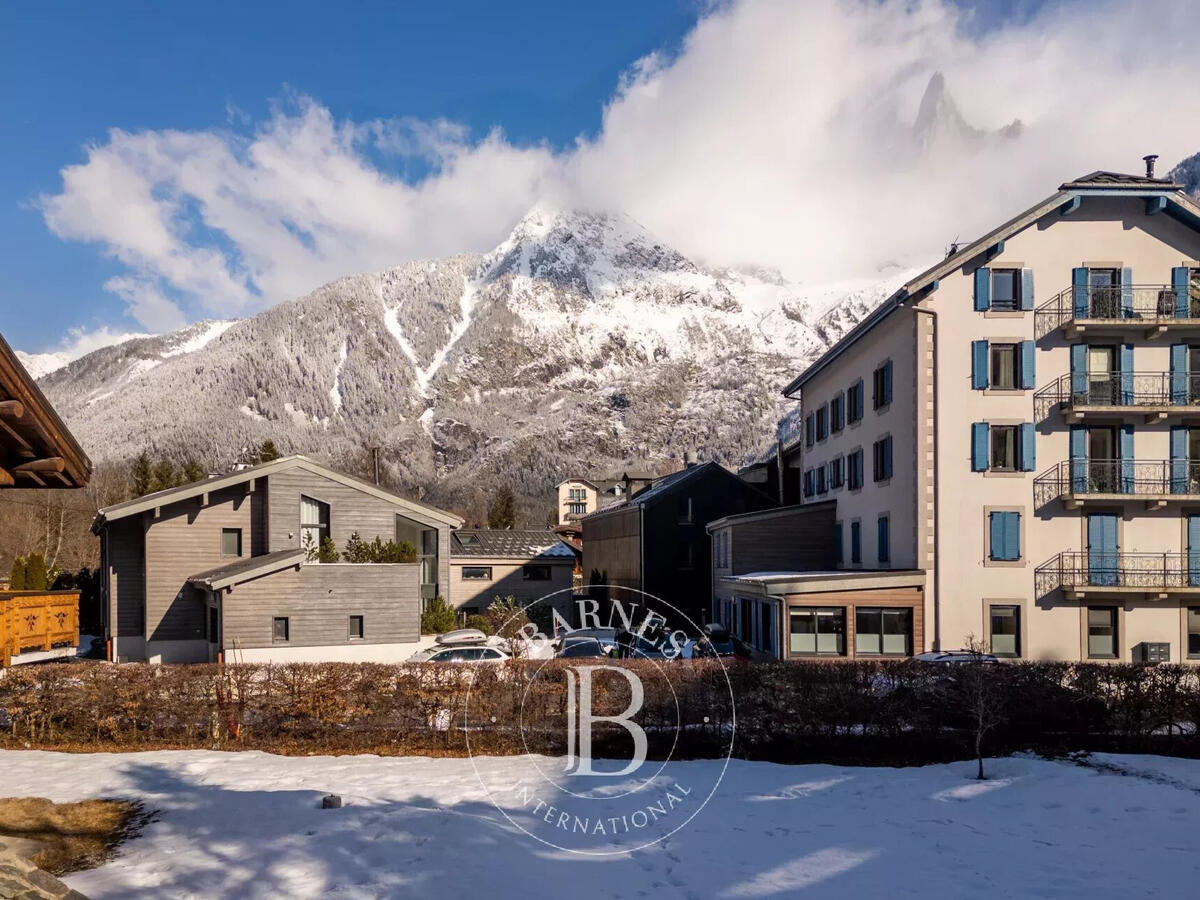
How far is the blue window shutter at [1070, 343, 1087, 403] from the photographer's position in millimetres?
29359

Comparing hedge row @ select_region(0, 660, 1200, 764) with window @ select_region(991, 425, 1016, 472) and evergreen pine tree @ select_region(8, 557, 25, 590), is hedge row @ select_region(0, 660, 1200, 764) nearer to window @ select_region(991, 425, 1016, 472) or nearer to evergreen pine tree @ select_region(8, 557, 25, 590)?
window @ select_region(991, 425, 1016, 472)

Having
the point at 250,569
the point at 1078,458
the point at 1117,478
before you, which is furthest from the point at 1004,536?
the point at 250,569

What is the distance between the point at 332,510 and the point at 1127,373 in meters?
27.4

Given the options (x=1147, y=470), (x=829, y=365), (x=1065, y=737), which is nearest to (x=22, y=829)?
(x=1065, y=737)

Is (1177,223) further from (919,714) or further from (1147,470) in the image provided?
(919,714)

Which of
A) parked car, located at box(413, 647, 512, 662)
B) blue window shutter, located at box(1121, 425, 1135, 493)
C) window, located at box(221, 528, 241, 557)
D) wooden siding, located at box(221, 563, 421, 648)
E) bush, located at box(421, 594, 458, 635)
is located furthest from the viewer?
bush, located at box(421, 594, 458, 635)

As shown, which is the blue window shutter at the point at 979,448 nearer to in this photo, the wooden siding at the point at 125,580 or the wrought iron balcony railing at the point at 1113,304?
the wrought iron balcony railing at the point at 1113,304

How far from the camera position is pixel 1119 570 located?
28812mm

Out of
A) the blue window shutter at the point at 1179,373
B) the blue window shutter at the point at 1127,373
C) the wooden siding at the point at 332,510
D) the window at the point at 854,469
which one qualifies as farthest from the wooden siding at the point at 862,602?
the wooden siding at the point at 332,510

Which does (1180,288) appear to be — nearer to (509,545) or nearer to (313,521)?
(313,521)

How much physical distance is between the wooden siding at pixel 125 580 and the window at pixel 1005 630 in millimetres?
29649

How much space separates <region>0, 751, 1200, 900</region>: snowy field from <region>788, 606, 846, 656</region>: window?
12.4 meters

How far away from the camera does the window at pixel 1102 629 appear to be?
95.6 ft

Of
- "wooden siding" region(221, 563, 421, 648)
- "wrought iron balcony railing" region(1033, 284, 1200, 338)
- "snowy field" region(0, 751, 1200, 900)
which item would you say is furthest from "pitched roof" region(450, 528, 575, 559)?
"snowy field" region(0, 751, 1200, 900)
